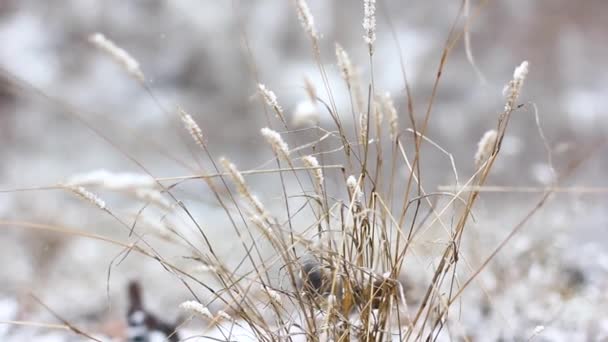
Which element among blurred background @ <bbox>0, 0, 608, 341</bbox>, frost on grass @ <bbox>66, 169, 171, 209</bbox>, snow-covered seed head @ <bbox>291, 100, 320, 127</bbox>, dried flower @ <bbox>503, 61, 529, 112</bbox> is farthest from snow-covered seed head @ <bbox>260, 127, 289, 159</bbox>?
blurred background @ <bbox>0, 0, 608, 341</bbox>

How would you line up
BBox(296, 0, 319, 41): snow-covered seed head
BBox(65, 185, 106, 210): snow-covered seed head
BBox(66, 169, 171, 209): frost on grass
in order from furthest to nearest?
BBox(296, 0, 319, 41): snow-covered seed head → BBox(65, 185, 106, 210): snow-covered seed head → BBox(66, 169, 171, 209): frost on grass

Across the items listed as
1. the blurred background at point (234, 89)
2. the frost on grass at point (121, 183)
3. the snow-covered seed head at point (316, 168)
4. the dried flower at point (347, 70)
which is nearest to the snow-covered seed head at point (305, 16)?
the dried flower at point (347, 70)

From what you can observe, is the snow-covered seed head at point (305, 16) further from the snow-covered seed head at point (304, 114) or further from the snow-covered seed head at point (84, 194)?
the snow-covered seed head at point (84, 194)

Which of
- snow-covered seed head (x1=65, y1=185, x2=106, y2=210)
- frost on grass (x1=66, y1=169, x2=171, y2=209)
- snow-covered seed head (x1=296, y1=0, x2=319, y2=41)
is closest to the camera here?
frost on grass (x1=66, y1=169, x2=171, y2=209)

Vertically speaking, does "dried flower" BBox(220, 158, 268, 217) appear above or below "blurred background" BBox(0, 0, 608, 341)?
below

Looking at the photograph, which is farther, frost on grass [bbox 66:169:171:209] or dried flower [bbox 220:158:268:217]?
dried flower [bbox 220:158:268:217]

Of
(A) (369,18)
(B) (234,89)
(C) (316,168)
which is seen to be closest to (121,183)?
(C) (316,168)

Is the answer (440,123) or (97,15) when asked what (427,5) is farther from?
(97,15)

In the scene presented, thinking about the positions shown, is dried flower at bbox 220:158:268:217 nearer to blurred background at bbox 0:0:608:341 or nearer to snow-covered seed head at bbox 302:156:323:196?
snow-covered seed head at bbox 302:156:323:196

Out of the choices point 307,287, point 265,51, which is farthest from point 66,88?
point 307,287

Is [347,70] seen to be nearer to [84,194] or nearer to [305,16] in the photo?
[305,16]

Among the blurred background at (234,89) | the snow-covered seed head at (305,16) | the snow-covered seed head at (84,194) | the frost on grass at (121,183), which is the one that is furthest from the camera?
the blurred background at (234,89)
